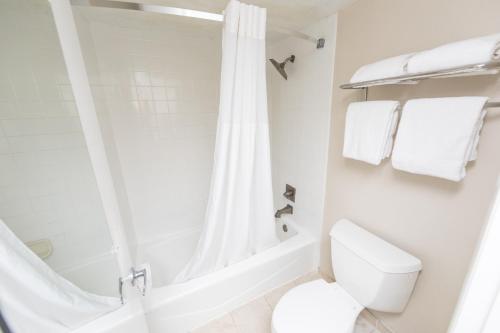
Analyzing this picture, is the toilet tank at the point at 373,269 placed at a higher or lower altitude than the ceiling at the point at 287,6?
lower

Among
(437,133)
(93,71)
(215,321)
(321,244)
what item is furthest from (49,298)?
(437,133)

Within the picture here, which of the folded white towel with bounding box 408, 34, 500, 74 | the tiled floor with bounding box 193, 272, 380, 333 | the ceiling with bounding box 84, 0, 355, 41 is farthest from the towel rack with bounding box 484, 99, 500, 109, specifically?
the tiled floor with bounding box 193, 272, 380, 333

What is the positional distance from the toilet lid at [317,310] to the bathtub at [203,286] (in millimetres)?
329

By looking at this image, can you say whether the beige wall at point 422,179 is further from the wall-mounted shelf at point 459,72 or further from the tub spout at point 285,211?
the tub spout at point 285,211

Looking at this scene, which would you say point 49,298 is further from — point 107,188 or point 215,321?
point 215,321

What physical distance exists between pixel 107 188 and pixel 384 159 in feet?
4.70

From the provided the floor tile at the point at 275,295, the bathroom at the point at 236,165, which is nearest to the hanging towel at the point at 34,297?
the bathroom at the point at 236,165

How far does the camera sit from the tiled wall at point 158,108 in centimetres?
145

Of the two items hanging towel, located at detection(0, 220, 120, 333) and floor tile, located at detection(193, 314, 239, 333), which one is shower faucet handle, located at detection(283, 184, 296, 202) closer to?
floor tile, located at detection(193, 314, 239, 333)

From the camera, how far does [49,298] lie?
83cm

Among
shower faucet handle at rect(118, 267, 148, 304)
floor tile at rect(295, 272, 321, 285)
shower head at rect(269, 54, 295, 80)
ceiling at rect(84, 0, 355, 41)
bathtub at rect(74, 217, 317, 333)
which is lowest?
floor tile at rect(295, 272, 321, 285)

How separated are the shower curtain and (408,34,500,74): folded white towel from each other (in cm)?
70

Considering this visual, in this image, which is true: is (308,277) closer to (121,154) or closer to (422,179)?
(422,179)

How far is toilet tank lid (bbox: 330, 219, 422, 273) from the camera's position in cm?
94
